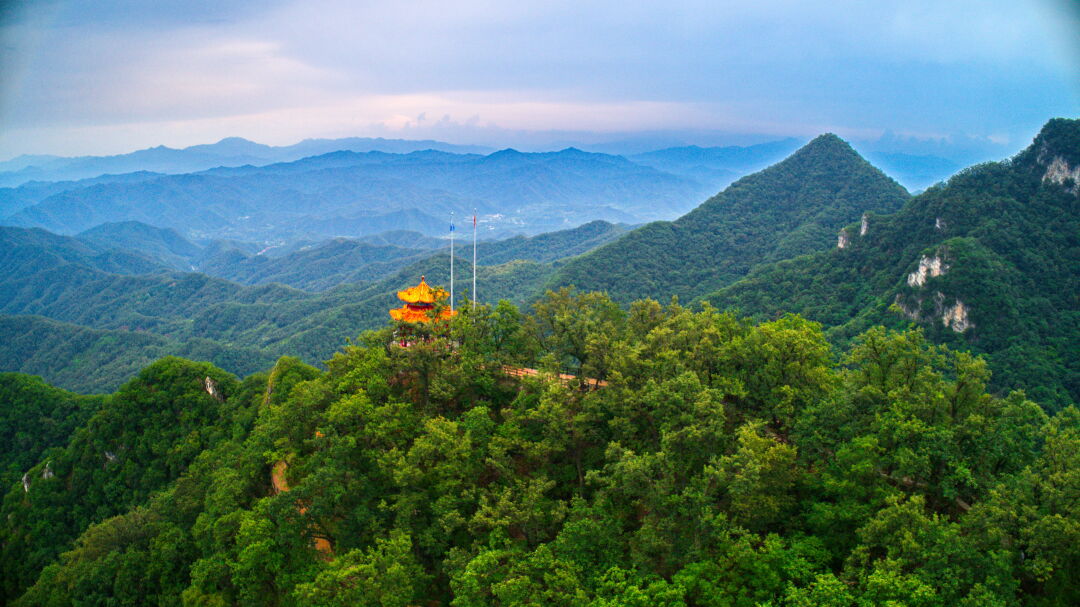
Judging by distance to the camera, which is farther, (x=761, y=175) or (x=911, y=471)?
(x=761, y=175)

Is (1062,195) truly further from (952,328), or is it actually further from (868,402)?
(868,402)

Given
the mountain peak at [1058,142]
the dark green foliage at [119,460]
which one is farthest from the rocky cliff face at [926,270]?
the dark green foliage at [119,460]

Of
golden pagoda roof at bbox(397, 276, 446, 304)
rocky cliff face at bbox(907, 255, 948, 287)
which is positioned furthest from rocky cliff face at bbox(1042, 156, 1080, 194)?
golden pagoda roof at bbox(397, 276, 446, 304)

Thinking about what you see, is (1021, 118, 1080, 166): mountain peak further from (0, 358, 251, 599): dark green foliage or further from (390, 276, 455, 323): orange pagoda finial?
(0, 358, 251, 599): dark green foliage

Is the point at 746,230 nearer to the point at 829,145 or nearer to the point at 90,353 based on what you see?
the point at 829,145

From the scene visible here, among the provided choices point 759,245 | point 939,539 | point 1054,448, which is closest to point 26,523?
point 939,539
